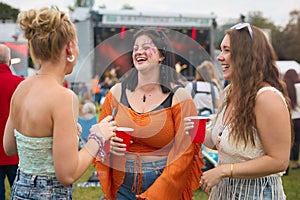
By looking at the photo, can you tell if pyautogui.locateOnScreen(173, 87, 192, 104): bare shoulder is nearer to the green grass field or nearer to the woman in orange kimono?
the woman in orange kimono

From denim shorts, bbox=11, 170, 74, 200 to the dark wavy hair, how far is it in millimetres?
A: 768

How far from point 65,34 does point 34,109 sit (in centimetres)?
33

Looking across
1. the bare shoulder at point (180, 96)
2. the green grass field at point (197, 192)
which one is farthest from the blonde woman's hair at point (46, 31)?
the green grass field at point (197, 192)

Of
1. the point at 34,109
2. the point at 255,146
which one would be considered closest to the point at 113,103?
the point at 34,109

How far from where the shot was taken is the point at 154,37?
2.20 metres

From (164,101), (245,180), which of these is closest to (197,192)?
(164,101)

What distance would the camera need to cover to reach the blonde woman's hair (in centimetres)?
165

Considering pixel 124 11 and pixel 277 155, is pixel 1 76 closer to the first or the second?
pixel 277 155

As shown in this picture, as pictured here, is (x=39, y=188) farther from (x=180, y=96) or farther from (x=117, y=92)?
(x=180, y=96)

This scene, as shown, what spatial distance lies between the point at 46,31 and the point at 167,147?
2.95ft

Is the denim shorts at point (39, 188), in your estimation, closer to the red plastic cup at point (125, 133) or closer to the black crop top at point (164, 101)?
the red plastic cup at point (125, 133)

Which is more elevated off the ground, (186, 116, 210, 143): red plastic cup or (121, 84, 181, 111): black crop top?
(121, 84, 181, 111): black crop top

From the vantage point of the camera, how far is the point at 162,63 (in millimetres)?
2240

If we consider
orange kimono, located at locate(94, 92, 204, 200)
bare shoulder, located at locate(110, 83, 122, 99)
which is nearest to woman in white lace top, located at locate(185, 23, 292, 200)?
orange kimono, located at locate(94, 92, 204, 200)
